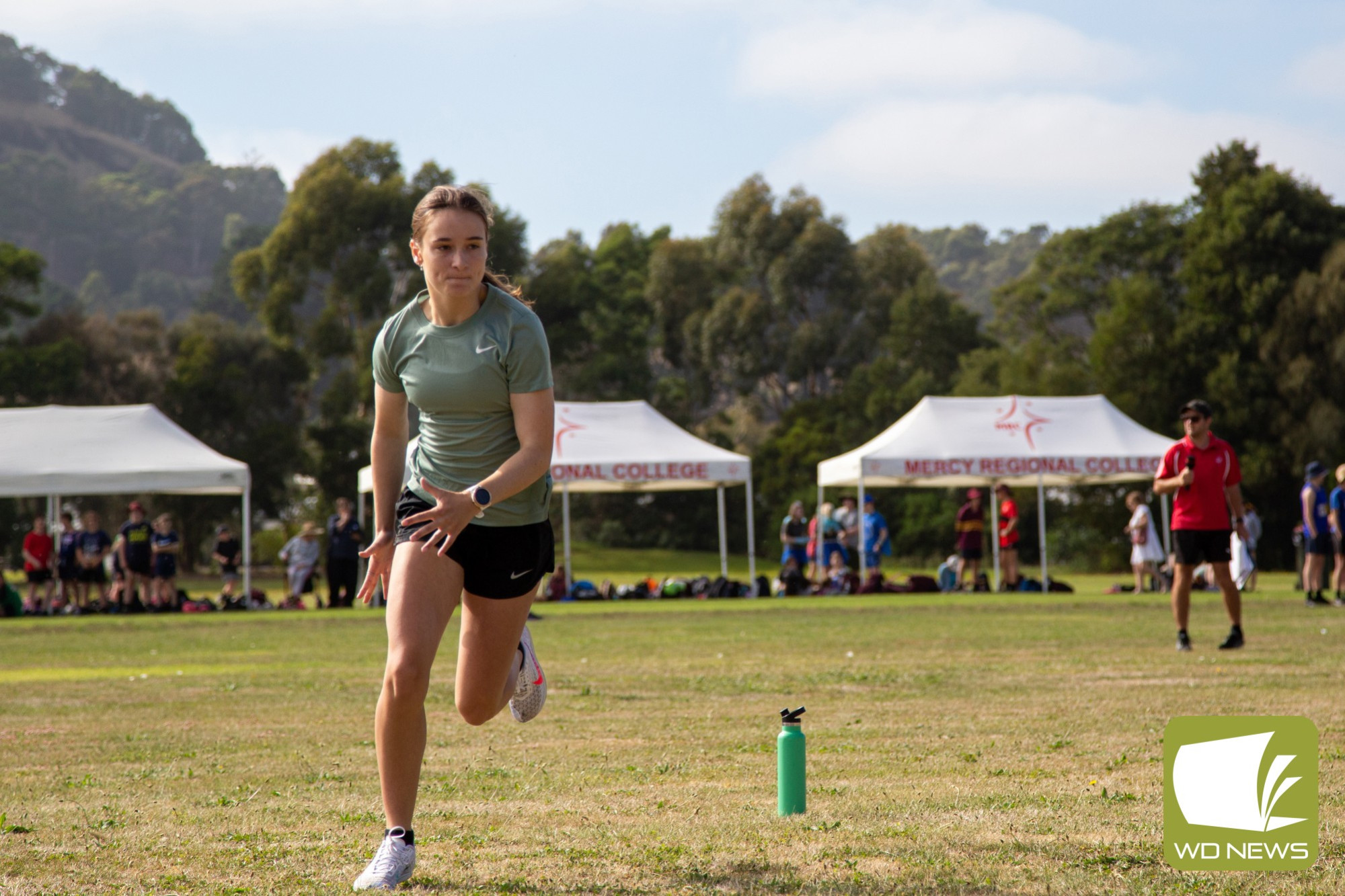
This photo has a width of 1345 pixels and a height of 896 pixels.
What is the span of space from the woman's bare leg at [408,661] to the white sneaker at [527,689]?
0.60 meters

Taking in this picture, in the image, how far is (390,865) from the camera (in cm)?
401

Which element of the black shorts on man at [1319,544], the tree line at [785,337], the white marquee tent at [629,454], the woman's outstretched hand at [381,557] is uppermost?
the tree line at [785,337]

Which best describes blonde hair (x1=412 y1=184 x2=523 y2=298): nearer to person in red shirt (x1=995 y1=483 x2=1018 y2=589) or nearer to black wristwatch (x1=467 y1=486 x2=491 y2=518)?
black wristwatch (x1=467 y1=486 x2=491 y2=518)

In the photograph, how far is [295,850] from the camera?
15.0 feet

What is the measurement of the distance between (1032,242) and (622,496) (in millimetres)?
129789

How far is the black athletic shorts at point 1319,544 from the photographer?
19.6 metres

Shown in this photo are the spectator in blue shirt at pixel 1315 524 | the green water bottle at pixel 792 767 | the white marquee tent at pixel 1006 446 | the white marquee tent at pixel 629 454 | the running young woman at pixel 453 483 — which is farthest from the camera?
the white marquee tent at pixel 1006 446

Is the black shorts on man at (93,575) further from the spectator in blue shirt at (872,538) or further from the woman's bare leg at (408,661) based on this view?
the woman's bare leg at (408,661)

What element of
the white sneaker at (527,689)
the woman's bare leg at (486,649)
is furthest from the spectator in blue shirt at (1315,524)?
the woman's bare leg at (486,649)

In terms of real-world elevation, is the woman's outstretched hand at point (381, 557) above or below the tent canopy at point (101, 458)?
below

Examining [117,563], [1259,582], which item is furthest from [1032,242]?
[117,563]

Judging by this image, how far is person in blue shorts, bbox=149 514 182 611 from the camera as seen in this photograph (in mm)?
23969

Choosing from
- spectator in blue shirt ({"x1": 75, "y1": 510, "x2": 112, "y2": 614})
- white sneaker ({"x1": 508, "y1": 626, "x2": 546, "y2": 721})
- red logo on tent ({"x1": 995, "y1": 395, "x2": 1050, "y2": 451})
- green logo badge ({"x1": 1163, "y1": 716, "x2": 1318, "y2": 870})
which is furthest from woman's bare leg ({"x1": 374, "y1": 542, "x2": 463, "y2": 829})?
red logo on tent ({"x1": 995, "y1": 395, "x2": 1050, "y2": 451})

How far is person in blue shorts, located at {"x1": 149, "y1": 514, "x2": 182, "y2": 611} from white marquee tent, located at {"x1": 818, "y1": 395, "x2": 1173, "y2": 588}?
461 inches
